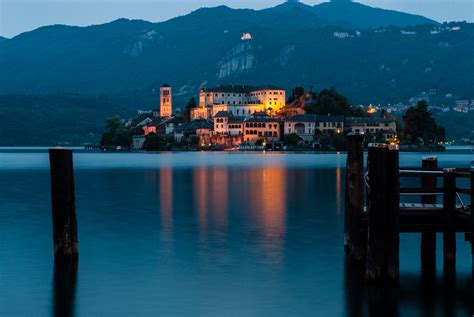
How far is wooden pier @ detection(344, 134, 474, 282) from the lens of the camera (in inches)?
775

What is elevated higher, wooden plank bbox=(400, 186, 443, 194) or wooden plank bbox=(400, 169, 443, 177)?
wooden plank bbox=(400, 169, 443, 177)

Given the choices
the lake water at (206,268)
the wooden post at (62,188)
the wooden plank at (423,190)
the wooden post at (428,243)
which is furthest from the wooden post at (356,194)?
the wooden post at (62,188)

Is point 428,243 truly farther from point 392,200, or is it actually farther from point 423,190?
point 392,200

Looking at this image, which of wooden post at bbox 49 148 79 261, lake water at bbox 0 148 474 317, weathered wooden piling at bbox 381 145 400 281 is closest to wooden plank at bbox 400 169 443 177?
lake water at bbox 0 148 474 317

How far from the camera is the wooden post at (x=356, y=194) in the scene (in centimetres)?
2381

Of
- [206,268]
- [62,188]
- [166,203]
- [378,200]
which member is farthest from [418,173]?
[166,203]

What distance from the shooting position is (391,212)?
775 inches

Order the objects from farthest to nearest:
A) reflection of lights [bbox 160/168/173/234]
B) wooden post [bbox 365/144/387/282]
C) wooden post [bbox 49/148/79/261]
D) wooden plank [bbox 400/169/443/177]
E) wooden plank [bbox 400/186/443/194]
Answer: reflection of lights [bbox 160/168/173/234]
wooden post [bbox 49/148/79/261]
wooden plank [bbox 400/169/443/177]
wooden plank [bbox 400/186/443/194]
wooden post [bbox 365/144/387/282]

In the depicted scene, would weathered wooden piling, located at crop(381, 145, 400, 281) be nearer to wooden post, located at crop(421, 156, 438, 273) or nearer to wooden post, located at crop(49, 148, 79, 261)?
wooden post, located at crop(421, 156, 438, 273)

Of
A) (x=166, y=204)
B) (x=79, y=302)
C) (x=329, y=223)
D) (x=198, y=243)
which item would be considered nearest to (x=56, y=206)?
(x=79, y=302)

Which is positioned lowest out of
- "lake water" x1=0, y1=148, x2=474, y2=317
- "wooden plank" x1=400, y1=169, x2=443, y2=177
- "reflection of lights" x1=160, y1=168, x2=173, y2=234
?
"reflection of lights" x1=160, y1=168, x2=173, y2=234

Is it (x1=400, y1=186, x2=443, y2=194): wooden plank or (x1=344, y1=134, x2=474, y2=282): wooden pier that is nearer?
(x1=344, y1=134, x2=474, y2=282): wooden pier

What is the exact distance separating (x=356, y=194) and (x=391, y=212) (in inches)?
171

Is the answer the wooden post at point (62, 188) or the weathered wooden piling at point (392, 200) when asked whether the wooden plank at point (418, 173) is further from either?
the wooden post at point (62, 188)
